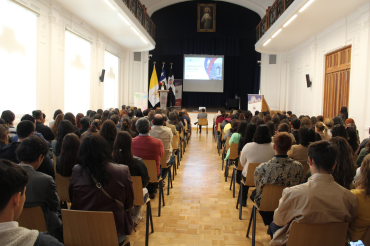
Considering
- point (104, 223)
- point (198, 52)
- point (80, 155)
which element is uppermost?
point (198, 52)

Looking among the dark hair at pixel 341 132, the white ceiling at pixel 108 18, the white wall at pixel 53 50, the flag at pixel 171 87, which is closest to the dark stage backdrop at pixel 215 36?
the flag at pixel 171 87

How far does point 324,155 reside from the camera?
1.91 meters

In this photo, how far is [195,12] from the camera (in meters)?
16.4

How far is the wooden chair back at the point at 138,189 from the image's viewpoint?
2680 mm

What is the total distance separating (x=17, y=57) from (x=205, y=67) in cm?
1174

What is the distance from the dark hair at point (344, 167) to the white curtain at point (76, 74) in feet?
26.7

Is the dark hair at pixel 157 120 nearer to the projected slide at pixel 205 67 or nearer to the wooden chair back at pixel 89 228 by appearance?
the wooden chair back at pixel 89 228

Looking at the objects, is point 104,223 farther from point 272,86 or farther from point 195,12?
point 195,12

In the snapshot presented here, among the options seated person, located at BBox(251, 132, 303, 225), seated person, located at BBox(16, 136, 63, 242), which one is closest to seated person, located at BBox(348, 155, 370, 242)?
seated person, located at BBox(251, 132, 303, 225)

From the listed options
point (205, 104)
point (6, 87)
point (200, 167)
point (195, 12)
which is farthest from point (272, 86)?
point (6, 87)

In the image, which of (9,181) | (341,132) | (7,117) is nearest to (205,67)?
(7,117)

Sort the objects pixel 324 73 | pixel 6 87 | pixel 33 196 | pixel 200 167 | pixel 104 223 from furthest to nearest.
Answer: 1. pixel 324 73
2. pixel 200 167
3. pixel 6 87
4. pixel 33 196
5. pixel 104 223

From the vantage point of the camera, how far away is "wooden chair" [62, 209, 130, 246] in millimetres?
1822

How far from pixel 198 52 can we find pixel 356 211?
15.6 meters
